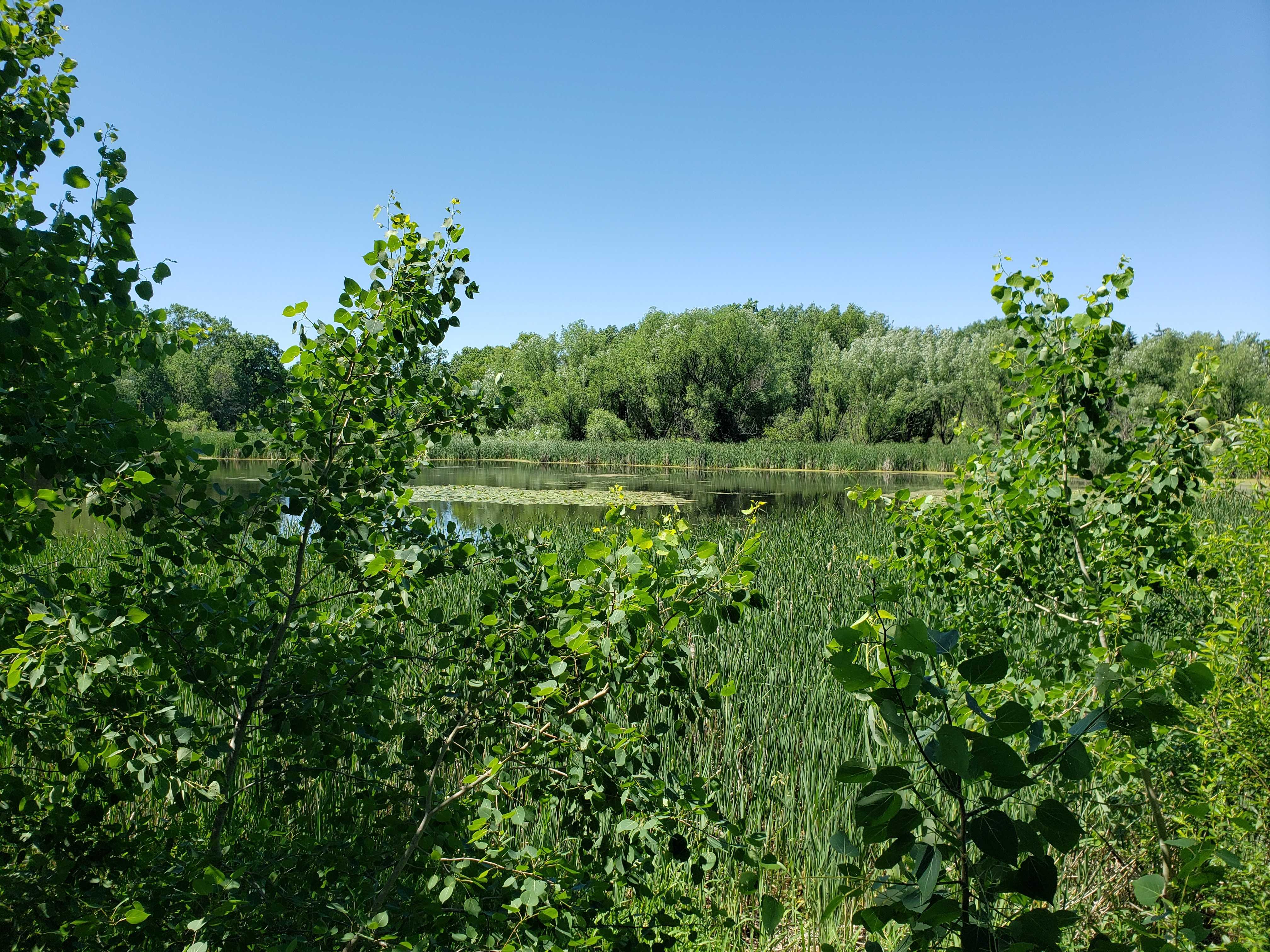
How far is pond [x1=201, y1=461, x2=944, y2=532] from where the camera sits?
608 inches

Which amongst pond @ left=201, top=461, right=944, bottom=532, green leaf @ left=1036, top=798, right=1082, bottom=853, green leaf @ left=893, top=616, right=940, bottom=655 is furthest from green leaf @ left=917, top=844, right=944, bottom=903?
pond @ left=201, top=461, right=944, bottom=532

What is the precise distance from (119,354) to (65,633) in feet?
3.34

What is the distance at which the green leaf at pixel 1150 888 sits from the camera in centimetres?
82

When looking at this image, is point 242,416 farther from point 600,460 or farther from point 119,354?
point 600,460

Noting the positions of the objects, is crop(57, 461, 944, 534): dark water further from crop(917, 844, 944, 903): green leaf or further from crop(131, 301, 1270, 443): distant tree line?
crop(917, 844, 944, 903): green leaf

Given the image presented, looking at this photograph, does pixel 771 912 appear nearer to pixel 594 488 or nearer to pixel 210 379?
pixel 594 488

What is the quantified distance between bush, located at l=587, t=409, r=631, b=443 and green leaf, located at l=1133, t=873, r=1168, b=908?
42.5 meters

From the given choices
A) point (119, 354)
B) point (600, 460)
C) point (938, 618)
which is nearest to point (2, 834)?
point (119, 354)

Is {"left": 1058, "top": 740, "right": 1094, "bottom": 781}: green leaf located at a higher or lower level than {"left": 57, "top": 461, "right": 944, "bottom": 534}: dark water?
higher

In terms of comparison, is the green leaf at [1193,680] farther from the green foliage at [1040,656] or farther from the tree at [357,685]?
the tree at [357,685]

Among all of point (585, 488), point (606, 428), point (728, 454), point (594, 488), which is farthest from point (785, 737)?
point (606, 428)

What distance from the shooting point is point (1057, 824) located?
742 mm

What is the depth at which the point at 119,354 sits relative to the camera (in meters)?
2.01

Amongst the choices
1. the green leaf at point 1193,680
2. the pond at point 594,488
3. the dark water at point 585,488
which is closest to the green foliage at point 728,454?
the pond at point 594,488
